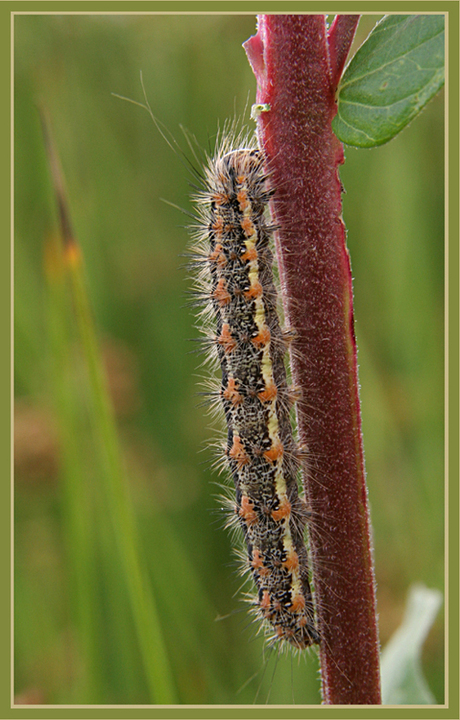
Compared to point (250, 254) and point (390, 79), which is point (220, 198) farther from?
point (390, 79)

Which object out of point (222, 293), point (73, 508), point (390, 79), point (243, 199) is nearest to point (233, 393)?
point (222, 293)

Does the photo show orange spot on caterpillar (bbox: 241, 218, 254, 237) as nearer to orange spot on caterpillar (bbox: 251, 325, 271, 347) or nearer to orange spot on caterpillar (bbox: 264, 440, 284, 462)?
orange spot on caterpillar (bbox: 251, 325, 271, 347)

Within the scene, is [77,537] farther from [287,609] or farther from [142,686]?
[287,609]

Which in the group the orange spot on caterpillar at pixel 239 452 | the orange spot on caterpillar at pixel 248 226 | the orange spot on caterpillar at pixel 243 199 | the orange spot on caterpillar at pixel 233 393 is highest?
the orange spot on caterpillar at pixel 243 199

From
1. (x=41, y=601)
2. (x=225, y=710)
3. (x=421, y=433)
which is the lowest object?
(x=41, y=601)

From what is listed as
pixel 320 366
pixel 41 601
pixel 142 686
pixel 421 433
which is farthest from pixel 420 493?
pixel 320 366

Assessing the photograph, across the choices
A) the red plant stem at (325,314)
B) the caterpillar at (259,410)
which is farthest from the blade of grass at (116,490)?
the red plant stem at (325,314)

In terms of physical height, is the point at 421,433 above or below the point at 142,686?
above

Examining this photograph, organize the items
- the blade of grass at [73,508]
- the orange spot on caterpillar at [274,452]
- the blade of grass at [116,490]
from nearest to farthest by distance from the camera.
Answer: the orange spot on caterpillar at [274,452], the blade of grass at [116,490], the blade of grass at [73,508]

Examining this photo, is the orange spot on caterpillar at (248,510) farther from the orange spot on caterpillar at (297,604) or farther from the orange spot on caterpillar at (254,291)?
the orange spot on caterpillar at (254,291)
